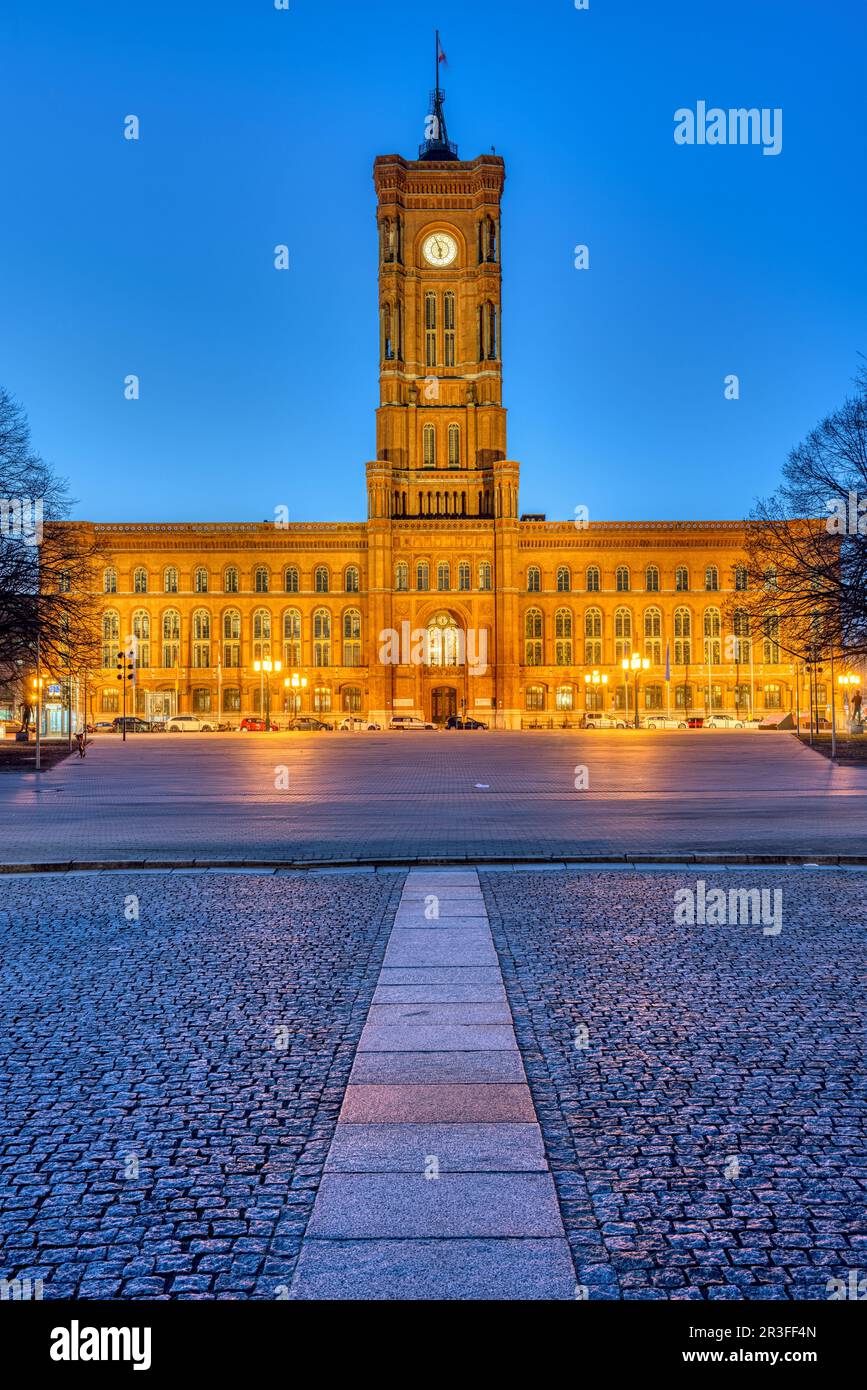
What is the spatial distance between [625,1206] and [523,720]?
85.9 m

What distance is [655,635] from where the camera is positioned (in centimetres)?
9181

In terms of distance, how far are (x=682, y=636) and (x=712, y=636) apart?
2524 millimetres

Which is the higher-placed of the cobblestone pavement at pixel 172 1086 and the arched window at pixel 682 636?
the arched window at pixel 682 636

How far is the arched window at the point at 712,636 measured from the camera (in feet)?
297

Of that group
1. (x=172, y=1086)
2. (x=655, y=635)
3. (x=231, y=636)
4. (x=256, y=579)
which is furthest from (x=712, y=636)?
(x=172, y=1086)

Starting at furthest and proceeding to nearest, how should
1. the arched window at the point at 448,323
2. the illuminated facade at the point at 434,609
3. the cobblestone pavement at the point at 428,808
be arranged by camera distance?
the arched window at the point at 448,323, the illuminated facade at the point at 434,609, the cobblestone pavement at the point at 428,808

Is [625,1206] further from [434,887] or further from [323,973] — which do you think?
[434,887]

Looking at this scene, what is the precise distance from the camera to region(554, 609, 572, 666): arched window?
91812 mm

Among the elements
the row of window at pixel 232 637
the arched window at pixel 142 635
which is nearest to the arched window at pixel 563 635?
the row of window at pixel 232 637

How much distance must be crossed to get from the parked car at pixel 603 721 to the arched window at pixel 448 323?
119 ft

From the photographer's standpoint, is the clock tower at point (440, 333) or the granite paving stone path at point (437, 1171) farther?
the clock tower at point (440, 333)

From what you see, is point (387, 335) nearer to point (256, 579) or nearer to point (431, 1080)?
point (256, 579)

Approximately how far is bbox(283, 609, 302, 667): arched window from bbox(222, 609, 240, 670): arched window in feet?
13.5

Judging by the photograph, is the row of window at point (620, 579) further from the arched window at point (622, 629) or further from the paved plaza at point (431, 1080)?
the paved plaza at point (431, 1080)
